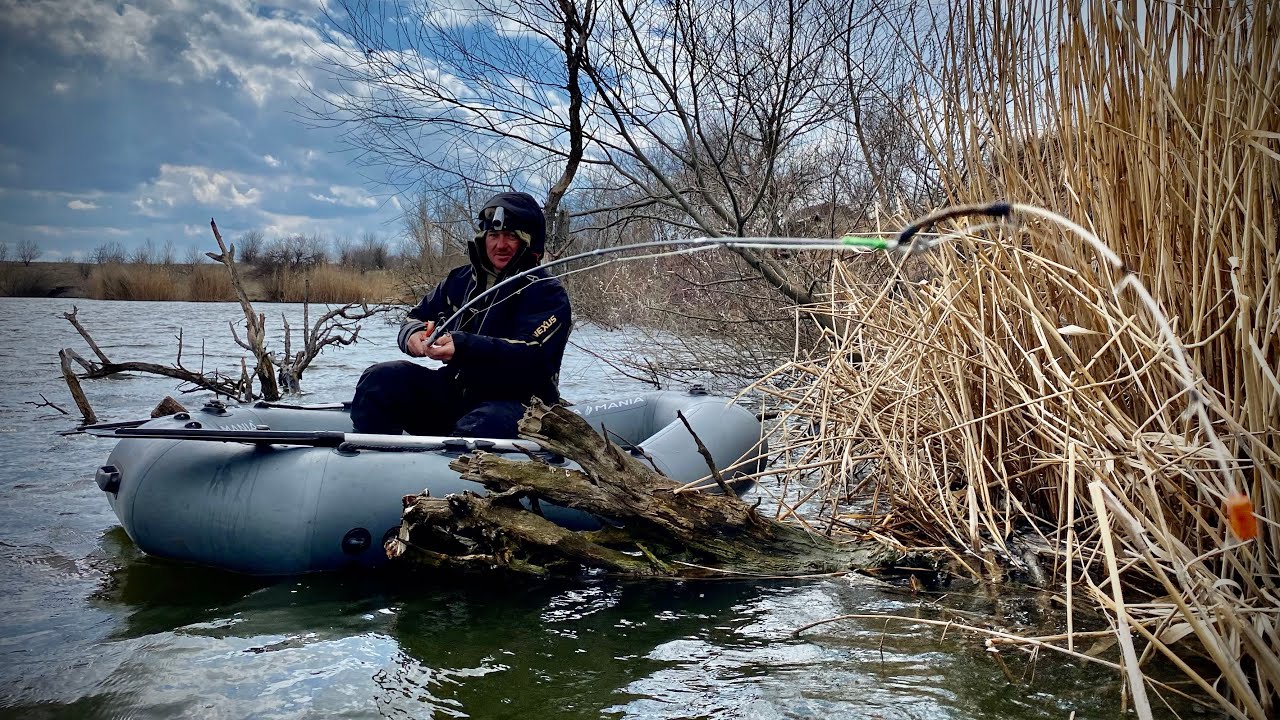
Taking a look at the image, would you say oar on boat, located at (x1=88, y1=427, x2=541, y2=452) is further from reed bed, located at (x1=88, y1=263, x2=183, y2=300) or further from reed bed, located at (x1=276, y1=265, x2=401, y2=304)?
reed bed, located at (x1=88, y1=263, x2=183, y2=300)

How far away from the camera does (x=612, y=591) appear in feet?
10.3

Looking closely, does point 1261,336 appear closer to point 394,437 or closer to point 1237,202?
point 1237,202

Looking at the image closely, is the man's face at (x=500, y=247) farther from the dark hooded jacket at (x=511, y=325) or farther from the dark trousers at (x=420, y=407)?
the dark trousers at (x=420, y=407)

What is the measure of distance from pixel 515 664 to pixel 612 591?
0.66 meters

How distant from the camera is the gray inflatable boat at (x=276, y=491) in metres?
3.31

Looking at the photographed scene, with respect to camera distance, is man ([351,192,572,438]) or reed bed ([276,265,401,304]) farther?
reed bed ([276,265,401,304])

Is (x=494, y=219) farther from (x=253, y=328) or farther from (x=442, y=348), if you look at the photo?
(x=253, y=328)

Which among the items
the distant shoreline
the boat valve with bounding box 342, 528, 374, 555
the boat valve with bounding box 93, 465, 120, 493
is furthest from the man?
the distant shoreline

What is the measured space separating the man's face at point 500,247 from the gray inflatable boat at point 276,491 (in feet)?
3.19

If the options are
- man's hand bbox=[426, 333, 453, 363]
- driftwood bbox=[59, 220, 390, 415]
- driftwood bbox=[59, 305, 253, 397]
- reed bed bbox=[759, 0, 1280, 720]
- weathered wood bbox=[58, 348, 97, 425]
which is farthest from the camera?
driftwood bbox=[59, 220, 390, 415]

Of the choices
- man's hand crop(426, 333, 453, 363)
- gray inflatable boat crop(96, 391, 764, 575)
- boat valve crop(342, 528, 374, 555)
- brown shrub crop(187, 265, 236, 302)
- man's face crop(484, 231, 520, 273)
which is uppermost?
brown shrub crop(187, 265, 236, 302)

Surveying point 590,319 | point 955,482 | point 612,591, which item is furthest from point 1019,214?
point 590,319

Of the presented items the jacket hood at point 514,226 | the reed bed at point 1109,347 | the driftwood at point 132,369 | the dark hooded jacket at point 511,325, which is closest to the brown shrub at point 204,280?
the driftwood at point 132,369

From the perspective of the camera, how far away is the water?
2.23 m
